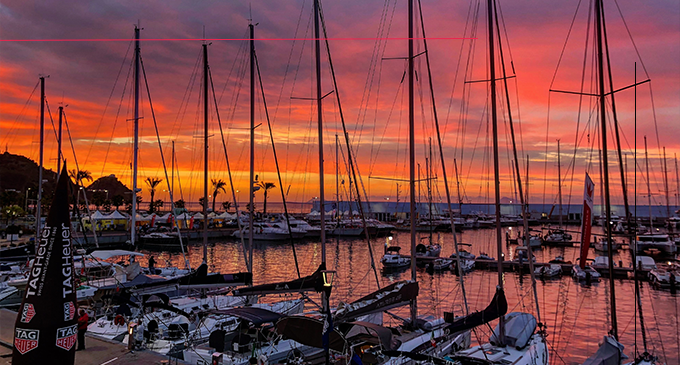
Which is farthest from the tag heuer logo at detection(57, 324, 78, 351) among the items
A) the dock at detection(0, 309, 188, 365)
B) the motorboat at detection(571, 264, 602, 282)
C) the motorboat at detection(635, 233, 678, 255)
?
the motorboat at detection(635, 233, 678, 255)

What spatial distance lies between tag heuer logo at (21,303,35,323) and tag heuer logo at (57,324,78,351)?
458mm

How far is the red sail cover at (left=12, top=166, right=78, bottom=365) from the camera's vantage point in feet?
22.2

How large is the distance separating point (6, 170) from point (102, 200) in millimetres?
53765

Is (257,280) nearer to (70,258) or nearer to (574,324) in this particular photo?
(574,324)

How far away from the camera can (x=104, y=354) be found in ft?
42.6

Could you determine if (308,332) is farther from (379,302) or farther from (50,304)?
(50,304)

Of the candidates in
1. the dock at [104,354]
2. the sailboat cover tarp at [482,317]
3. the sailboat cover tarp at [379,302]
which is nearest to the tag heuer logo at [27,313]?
the dock at [104,354]

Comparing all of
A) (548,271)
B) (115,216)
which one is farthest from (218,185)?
(548,271)

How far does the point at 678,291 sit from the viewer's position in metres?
36.5

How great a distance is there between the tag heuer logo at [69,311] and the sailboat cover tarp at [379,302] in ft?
28.9

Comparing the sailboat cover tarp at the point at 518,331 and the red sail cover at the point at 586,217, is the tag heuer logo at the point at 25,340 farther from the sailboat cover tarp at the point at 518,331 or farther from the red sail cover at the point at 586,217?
the red sail cover at the point at 586,217

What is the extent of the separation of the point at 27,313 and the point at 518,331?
14874mm

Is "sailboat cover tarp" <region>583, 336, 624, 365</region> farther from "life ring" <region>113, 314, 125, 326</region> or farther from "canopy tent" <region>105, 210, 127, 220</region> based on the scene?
"canopy tent" <region>105, 210, 127, 220</region>

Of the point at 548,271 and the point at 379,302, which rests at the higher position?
the point at 379,302
